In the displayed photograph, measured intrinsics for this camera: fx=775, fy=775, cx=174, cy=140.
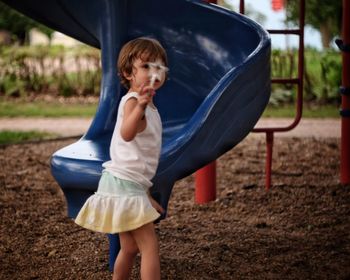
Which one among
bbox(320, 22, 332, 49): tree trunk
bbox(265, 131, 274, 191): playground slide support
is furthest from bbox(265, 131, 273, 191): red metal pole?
bbox(320, 22, 332, 49): tree trunk

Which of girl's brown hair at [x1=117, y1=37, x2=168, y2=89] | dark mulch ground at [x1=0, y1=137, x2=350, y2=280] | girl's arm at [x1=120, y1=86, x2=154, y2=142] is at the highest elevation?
girl's brown hair at [x1=117, y1=37, x2=168, y2=89]

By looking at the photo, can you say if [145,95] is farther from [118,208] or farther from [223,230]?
[223,230]

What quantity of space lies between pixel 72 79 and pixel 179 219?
7.33 metres

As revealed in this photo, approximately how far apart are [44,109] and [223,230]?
6.30 metres

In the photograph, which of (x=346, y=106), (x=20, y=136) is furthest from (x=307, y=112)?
(x=346, y=106)

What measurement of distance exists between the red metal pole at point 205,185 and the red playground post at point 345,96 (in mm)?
912

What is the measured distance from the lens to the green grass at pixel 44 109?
9.43m

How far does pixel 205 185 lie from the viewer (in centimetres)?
467

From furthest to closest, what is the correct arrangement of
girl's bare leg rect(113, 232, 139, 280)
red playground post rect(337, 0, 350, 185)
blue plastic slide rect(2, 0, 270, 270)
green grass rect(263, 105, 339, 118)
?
1. green grass rect(263, 105, 339, 118)
2. red playground post rect(337, 0, 350, 185)
3. blue plastic slide rect(2, 0, 270, 270)
4. girl's bare leg rect(113, 232, 139, 280)

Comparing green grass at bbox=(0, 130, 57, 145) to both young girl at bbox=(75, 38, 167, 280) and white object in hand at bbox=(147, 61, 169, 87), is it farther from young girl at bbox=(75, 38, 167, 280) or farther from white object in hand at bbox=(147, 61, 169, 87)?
white object in hand at bbox=(147, 61, 169, 87)

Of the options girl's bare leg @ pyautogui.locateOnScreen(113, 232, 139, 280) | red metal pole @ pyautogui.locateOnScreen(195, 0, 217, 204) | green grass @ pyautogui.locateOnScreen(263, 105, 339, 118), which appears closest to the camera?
girl's bare leg @ pyautogui.locateOnScreen(113, 232, 139, 280)

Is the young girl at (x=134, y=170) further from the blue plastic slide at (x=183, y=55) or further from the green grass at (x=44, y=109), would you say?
the green grass at (x=44, y=109)

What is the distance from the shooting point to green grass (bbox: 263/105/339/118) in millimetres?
8844

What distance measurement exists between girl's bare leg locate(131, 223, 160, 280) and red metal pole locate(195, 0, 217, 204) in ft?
6.77
